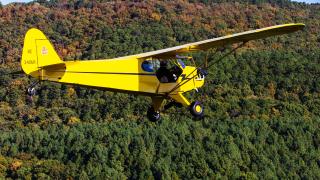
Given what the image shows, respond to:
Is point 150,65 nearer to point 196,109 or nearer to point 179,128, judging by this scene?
point 196,109

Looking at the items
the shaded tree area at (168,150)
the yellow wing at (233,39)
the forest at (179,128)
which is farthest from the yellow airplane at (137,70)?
the shaded tree area at (168,150)

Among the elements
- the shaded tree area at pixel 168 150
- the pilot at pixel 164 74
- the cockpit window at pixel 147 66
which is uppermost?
the cockpit window at pixel 147 66

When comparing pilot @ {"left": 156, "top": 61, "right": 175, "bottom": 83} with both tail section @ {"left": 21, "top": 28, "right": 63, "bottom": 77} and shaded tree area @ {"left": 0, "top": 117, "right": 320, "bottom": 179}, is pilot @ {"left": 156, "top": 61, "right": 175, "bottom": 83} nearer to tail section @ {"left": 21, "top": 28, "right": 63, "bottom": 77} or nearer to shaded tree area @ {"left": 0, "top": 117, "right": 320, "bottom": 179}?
tail section @ {"left": 21, "top": 28, "right": 63, "bottom": 77}

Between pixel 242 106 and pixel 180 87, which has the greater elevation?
pixel 180 87

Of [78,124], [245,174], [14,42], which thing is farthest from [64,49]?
[245,174]

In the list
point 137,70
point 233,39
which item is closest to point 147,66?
point 137,70

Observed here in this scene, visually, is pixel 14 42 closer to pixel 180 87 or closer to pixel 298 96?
pixel 298 96

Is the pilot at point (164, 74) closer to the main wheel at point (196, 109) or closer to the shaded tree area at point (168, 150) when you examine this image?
the main wheel at point (196, 109)
